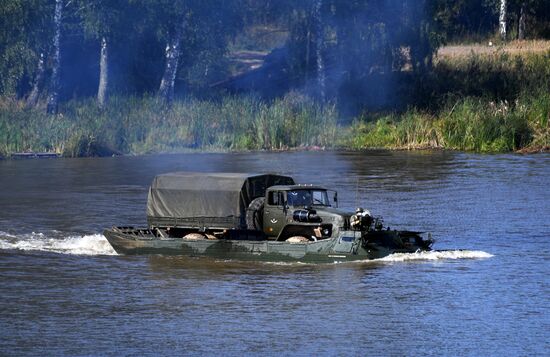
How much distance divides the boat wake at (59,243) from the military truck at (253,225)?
94 cm

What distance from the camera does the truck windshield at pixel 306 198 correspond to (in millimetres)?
30281

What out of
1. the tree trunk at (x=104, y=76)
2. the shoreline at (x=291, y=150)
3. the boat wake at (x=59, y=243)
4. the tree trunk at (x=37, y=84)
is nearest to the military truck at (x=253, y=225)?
the boat wake at (x=59, y=243)

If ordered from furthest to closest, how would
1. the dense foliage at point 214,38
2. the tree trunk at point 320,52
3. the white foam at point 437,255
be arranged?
1. the tree trunk at point 320,52
2. the dense foliage at point 214,38
3. the white foam at point 437,255

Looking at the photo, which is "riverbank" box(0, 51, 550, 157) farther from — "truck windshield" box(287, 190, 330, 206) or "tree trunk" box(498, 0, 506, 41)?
"truck windshield" box(287, 190, 330, 206)

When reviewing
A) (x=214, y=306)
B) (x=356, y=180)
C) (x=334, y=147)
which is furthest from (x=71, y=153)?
(x=214, y=306)

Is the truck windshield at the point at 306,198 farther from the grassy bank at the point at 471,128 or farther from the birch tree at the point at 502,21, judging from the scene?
the birch tree at the point at 502,21

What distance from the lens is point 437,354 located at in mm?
20859

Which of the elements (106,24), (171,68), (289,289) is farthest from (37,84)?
(289,289)

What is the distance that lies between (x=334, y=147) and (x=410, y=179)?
1447 cm

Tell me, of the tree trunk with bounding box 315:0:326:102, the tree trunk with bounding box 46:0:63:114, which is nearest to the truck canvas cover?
the tree trunk with bounding box 46:0:63:114

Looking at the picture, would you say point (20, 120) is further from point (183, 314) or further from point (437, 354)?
point (437, 354)

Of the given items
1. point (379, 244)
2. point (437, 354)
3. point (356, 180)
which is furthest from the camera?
point (356, 180)

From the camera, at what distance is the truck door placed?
30125 millimetres

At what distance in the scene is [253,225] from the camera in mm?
30703
